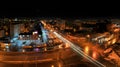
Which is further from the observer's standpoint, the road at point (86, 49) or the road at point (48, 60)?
the road at point (48, 60)

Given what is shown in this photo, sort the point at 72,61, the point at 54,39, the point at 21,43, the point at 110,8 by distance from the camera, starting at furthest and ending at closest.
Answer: the point at 72,61 < the point at 54,39 < the point at 21,43 < the point at 110,8

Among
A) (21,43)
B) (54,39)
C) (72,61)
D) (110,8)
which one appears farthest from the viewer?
(72,61)

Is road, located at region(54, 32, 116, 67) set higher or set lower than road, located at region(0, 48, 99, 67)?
higher

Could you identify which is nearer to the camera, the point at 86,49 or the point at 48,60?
the point at 86,49

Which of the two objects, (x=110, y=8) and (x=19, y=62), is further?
(x=19, y=62)

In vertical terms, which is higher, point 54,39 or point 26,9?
point 26,9

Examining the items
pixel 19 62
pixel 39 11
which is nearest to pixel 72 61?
pixel 19 62

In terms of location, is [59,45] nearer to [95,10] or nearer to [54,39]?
[54,39]

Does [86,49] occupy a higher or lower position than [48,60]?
higher

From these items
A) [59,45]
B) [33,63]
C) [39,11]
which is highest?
[39,11]

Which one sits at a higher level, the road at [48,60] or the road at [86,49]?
the road at [86,49]

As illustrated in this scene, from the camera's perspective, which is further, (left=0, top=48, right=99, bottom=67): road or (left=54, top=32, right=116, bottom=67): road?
(left=0, top=48, right=99, bottom=67): road
